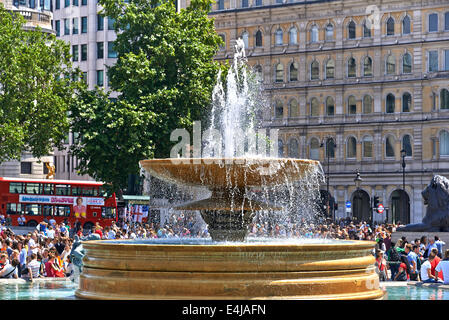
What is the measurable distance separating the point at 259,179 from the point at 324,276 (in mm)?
3427

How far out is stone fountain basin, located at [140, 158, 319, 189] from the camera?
1403 cm

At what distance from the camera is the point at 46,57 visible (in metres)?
44.4

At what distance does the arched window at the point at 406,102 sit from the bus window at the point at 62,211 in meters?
25.7

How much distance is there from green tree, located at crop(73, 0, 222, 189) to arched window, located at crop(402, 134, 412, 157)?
25.3m

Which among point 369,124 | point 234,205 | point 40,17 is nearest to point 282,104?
point 369,124

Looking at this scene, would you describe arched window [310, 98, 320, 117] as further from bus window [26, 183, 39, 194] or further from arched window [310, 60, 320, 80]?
bus window [26, 183, 39, 194]

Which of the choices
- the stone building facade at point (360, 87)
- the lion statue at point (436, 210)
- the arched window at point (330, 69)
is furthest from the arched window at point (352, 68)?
the lion statue at point (436, 210)

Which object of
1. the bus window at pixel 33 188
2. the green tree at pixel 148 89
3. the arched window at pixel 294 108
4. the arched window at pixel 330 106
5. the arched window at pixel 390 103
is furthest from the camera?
the arched window at pixel 294 108

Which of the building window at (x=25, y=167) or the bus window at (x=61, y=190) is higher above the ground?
the building window at (x=25, y=167)

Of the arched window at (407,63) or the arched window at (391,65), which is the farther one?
the arched window at (391,65)

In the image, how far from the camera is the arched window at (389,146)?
64.5 meters

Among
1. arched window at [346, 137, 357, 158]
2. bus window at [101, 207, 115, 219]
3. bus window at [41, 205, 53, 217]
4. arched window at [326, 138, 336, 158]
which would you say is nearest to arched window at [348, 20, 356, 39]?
arched window at [346, 137, 357, 158]

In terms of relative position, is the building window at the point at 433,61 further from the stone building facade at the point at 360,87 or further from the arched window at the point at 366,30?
the arched window at the point at 366,30
